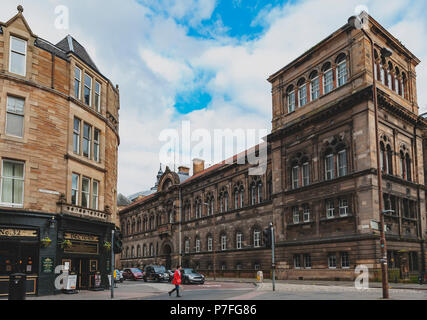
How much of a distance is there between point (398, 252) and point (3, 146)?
98.2ft

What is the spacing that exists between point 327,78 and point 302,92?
11.7ft

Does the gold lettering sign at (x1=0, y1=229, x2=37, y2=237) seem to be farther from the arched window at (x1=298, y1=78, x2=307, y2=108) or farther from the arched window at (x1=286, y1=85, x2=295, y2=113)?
the arched window at (x1=286, y1=85, x2=295, y2=113)

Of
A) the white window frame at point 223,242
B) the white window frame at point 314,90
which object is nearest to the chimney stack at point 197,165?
the white window frame at point 223,242

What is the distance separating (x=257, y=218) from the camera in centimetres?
5056

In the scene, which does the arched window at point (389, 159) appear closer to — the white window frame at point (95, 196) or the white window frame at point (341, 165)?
the white window frame at point (341, 165)

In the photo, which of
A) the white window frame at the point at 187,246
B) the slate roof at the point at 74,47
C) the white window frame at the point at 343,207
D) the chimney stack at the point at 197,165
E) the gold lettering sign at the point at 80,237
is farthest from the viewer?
the chimney stack at the point at 197,165

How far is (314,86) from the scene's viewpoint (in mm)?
43312

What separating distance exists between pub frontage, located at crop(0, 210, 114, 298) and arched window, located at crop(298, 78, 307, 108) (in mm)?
25827

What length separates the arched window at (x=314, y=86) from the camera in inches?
1683

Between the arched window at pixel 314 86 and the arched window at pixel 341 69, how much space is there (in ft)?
8.95

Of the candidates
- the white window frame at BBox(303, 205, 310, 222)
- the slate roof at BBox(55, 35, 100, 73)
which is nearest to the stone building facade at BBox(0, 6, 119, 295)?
the slate roof at BBox(55, 35, 100, 73)

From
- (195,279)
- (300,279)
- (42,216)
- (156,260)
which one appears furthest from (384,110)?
(156,260)

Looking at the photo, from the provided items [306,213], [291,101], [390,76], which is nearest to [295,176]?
[306,213]

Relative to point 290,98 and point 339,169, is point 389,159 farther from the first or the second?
point 290,98
